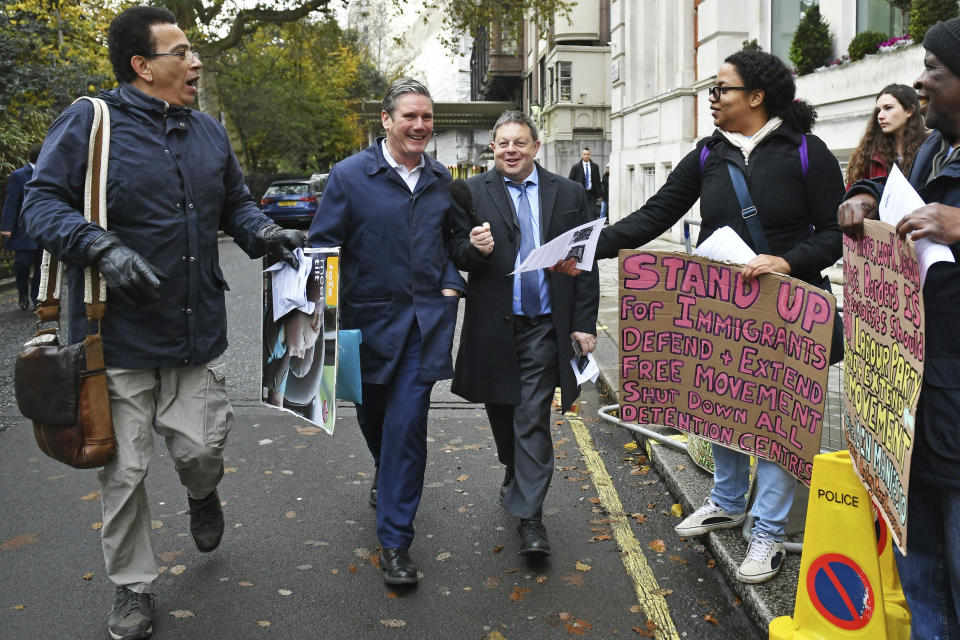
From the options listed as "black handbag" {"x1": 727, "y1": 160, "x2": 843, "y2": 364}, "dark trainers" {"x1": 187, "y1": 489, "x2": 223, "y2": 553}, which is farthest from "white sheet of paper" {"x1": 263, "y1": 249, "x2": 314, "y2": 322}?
"black handbag" {"x1": 727, "y1": 160, "x2": 843, "y2": 364}

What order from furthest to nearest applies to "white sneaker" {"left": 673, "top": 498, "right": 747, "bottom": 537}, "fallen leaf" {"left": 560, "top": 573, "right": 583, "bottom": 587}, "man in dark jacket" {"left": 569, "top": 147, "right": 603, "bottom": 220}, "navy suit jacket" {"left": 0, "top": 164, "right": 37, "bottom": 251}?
"man in dark jacket" {"left": 569, "top": 147, "right": 603, "bottom": 220} < "navy suit jacket" {"left": 0, "top": 164, "right": 37, "bottom": 251} < "white sneaker" {"left": 673, "top": 498, "right": 747, "bottom": 537} < "fallen leaf" {"left": 560, "top": 573, "right": 583, "bottom": 587}

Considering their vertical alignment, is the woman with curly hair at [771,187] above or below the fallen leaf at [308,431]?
above

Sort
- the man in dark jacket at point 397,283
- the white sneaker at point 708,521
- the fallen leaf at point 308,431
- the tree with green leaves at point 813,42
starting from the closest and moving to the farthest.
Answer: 1. the man in dark jacket at point 397,283
2. the white sneaker at point 708,521
3. the fallen leaf at point 308,431
4. the tree with green leaves at point 813,42

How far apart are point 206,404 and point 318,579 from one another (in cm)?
92

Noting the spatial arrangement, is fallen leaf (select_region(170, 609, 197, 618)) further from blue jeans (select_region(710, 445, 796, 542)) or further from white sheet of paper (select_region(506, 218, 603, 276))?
blue jeans (select_region(710, 445, 796, 542))

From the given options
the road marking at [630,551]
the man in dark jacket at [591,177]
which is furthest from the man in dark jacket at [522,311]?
the man in dark jacket at [591,177]

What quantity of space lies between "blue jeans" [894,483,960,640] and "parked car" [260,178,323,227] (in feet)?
94.8

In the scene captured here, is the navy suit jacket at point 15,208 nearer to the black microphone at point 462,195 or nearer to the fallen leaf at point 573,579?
the black microphone at point 462,195

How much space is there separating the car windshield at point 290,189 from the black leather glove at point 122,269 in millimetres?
28675

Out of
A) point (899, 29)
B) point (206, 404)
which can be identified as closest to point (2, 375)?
point (206, 404)

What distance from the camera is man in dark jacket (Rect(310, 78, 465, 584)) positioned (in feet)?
13.6

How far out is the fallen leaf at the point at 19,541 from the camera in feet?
14.5

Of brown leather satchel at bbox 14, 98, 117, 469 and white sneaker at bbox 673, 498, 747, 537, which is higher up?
brown leather satchel at bbox 14, 98, 117, 469

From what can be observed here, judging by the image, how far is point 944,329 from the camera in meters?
2.44
